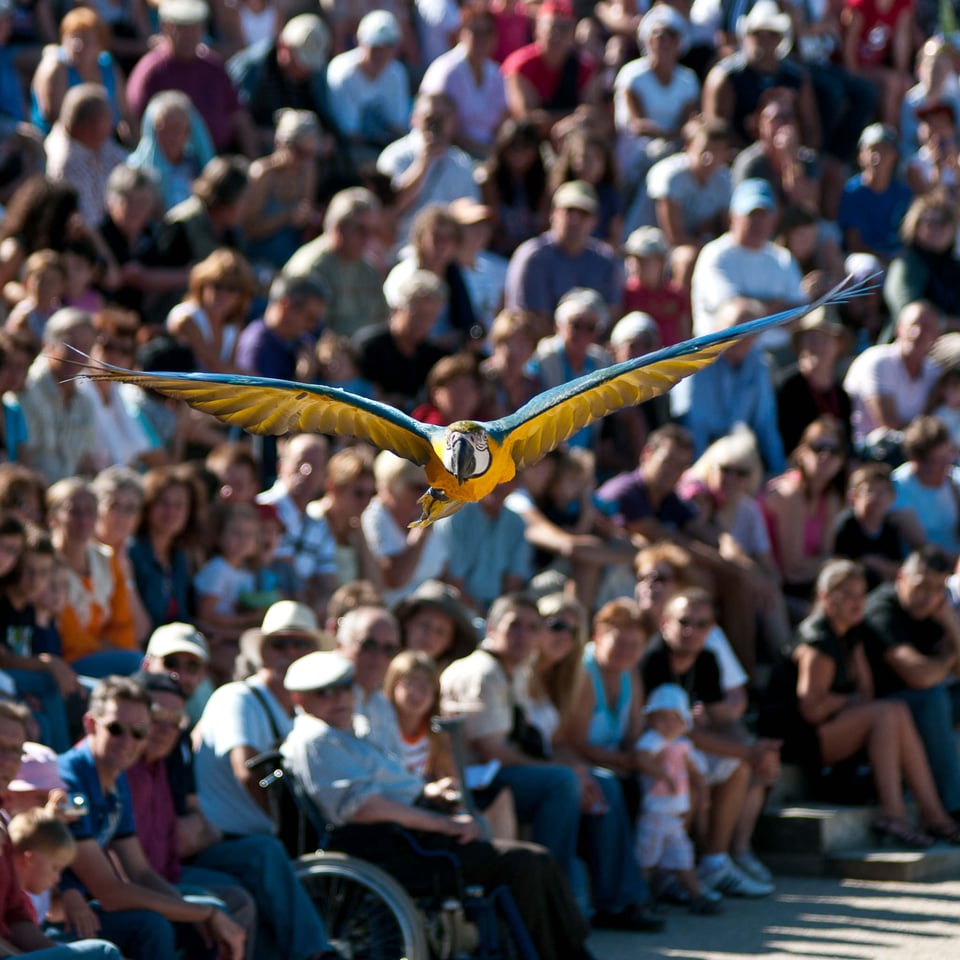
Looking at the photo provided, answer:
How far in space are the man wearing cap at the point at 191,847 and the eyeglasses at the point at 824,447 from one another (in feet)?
14.3

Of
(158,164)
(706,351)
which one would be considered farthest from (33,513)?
(158,164)

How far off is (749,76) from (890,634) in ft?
16.9

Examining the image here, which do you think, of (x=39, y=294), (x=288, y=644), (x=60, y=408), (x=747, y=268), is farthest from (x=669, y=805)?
(x=747, y=268)

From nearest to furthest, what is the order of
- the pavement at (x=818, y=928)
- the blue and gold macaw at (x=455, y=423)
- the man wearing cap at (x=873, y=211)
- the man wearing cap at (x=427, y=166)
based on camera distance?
the blue and gold macaw at (x=455, y=423)
the pavement at (x=818, y=928)
the man wearing cap at (x=427, y=166)
the man wearing cap at (x=873, y=211)

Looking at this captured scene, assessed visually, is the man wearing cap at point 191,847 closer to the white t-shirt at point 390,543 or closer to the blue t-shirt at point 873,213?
the white t-shirt at point 390,543

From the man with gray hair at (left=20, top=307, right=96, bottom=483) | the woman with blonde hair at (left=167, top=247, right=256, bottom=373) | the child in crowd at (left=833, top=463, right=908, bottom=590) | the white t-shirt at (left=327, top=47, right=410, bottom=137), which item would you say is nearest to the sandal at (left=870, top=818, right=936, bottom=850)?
the child in crowd at (left=833, top=463, right=908, bottom=590)

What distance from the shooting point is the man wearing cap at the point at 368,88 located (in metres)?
12.3

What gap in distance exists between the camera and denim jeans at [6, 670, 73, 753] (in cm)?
700

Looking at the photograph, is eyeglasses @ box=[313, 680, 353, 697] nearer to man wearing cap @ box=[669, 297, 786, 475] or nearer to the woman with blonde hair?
the woman with blonde hair

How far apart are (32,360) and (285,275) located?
1.83m

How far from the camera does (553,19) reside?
42.4ft

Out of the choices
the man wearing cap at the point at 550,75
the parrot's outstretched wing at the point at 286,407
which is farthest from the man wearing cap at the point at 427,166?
the parrot's outstretched wing at the point at 286,407

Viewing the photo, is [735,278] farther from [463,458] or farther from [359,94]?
[463,458]

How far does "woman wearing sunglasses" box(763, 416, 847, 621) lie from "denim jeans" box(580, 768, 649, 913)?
7.49 ft
